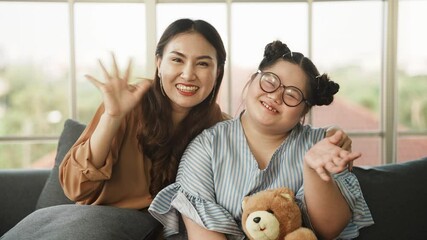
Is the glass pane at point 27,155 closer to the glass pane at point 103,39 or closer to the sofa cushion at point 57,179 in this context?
the glass pane at point 103,39

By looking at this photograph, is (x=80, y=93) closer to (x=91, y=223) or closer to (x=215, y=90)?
(x=215, y=90)

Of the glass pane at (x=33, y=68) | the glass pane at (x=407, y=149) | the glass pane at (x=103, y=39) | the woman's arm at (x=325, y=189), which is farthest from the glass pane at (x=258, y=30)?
the woman's arm at (x=325, y=189)

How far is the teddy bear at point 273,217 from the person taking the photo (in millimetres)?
1320

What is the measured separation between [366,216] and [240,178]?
41 cm

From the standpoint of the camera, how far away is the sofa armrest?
6.89ft

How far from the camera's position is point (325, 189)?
1397 millimetres

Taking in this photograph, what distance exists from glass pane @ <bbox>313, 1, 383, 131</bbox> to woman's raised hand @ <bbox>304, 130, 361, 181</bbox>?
1487mm

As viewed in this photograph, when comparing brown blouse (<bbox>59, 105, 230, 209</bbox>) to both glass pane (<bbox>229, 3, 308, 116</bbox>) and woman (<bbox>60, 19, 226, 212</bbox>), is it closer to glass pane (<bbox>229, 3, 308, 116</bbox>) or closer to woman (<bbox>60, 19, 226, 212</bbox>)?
woman (<bbox>60, 19, 226, 212</bbox>)

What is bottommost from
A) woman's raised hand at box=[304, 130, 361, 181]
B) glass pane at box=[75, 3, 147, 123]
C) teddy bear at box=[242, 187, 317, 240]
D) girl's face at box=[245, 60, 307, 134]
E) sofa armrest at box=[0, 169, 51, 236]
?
sofa armrest at box=[0, 169, 51, 236]

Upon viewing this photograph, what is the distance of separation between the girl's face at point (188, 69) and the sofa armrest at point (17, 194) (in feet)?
2.60

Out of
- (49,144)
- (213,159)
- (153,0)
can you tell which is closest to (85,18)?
(153,0)

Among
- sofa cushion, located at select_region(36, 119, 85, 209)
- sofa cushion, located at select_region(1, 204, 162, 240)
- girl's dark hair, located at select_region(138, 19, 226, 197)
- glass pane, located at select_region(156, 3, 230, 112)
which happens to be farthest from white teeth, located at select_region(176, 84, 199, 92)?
glass pane, located at select_region(156, 3, 230, 112)

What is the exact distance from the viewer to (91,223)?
1460 mm

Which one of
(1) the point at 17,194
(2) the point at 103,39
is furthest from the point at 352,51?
(1) the point at 17,194
